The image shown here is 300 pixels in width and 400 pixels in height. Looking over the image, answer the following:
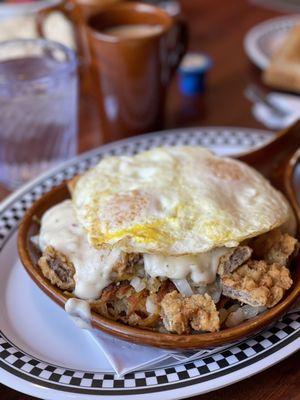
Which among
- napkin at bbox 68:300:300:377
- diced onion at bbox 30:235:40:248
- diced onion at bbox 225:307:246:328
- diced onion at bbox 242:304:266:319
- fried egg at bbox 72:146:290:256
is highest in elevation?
fried egg at bbox 72:146:290:256

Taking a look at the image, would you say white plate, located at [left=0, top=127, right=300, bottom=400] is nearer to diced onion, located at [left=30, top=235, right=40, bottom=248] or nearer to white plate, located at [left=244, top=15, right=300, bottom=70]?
diced onion, located at [left=30, top=235, right=40, bottom=248]

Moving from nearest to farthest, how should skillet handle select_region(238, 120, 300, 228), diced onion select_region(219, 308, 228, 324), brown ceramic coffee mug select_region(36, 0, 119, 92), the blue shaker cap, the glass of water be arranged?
diced onion select_region(219, 308, 228, 324) → skillet handle select_region(238, 120, 300, 228) → the glass of water → brown ceramic coffee mug select_region(36, 0, 119, 92) → the blue shaker cap

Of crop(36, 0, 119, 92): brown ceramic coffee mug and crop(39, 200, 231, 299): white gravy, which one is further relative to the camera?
crop(36, 0, 119, 92): brown ceramic coffee mug

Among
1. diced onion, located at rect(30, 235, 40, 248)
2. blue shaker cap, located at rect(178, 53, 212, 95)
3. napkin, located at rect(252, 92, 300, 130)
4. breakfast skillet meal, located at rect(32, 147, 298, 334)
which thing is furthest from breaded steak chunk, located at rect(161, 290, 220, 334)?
blue shaker cap, located at rect(178, 53, 212, 95)

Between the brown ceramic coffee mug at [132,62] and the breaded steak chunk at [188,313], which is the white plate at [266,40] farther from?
the breaded steak chunk at [188,313]

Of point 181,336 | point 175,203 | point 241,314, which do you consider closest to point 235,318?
point 241,314

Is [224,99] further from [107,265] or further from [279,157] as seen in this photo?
[107,265]

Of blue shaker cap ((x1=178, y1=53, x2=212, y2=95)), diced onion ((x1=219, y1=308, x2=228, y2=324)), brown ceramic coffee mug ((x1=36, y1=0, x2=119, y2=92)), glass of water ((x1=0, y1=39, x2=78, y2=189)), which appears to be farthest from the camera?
blue shaker cap ((x1=178, y1=53, x2=212, y2=95))

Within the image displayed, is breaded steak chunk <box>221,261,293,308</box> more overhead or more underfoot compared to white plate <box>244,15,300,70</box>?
more overhead
